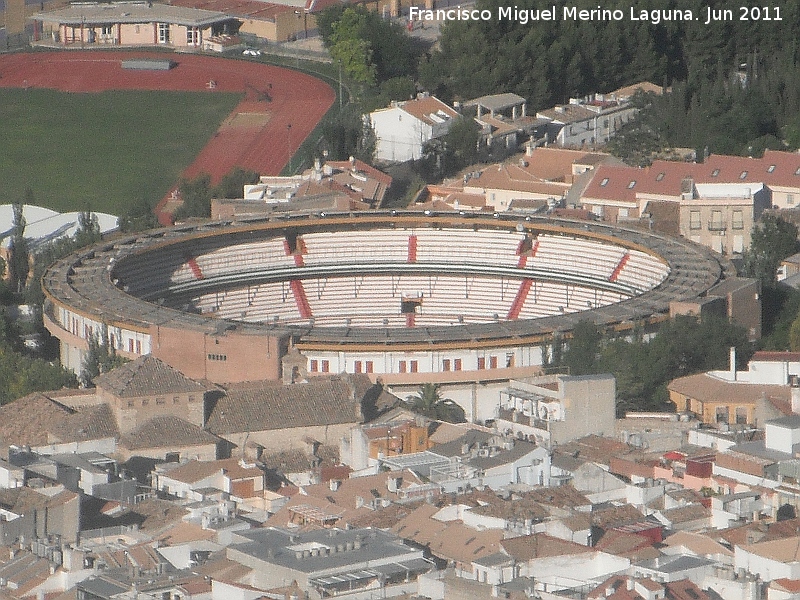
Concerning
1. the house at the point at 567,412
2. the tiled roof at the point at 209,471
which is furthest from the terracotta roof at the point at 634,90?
the tiled roof at the point at 209,471

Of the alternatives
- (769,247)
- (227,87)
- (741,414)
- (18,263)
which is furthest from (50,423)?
(227,87)

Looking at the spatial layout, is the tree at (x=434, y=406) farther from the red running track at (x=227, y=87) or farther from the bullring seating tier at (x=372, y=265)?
the red running track at (x=227, y=87)

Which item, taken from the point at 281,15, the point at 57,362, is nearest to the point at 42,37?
the point at 281,15

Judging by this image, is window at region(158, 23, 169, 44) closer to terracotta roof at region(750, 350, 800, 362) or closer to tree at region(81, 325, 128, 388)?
tree at region(81, 325, 128, 388)

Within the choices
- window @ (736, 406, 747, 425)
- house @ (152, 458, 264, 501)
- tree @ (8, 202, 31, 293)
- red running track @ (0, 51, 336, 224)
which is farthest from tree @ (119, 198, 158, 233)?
house @ (152, 458, 264, 501)

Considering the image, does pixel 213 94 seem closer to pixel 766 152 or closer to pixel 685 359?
pixel 766 152
